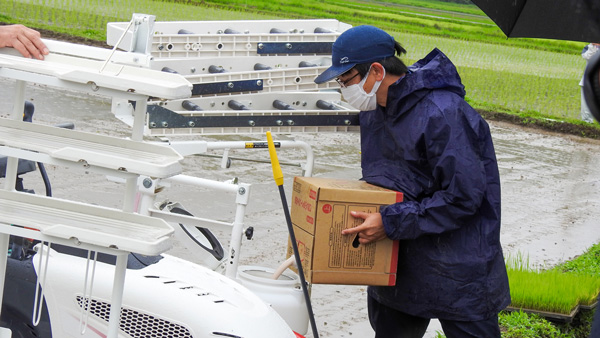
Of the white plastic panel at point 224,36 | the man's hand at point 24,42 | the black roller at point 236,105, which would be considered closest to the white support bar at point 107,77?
the man's hand at point 24,42

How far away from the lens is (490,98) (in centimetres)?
1650

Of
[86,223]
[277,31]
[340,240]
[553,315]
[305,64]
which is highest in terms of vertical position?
[277,31]

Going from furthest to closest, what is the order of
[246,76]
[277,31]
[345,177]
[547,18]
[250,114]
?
[345,177], [277,31], [246,76], [547,18], [250,114]

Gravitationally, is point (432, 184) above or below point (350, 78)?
below

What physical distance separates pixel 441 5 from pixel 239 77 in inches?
1748

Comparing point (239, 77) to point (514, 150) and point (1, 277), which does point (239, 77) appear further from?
point (514, 150)

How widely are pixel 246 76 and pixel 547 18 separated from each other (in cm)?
150

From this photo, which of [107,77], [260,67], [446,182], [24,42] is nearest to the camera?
[107,77]

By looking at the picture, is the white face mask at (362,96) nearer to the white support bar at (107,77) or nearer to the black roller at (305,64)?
the white support bar at (107,77)

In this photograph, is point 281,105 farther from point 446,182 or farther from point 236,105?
point 446,182

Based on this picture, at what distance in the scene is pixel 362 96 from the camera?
3219mm

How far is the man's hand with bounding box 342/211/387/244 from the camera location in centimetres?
310

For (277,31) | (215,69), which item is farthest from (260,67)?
(277,31)

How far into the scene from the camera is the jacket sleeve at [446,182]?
9.83 feet
